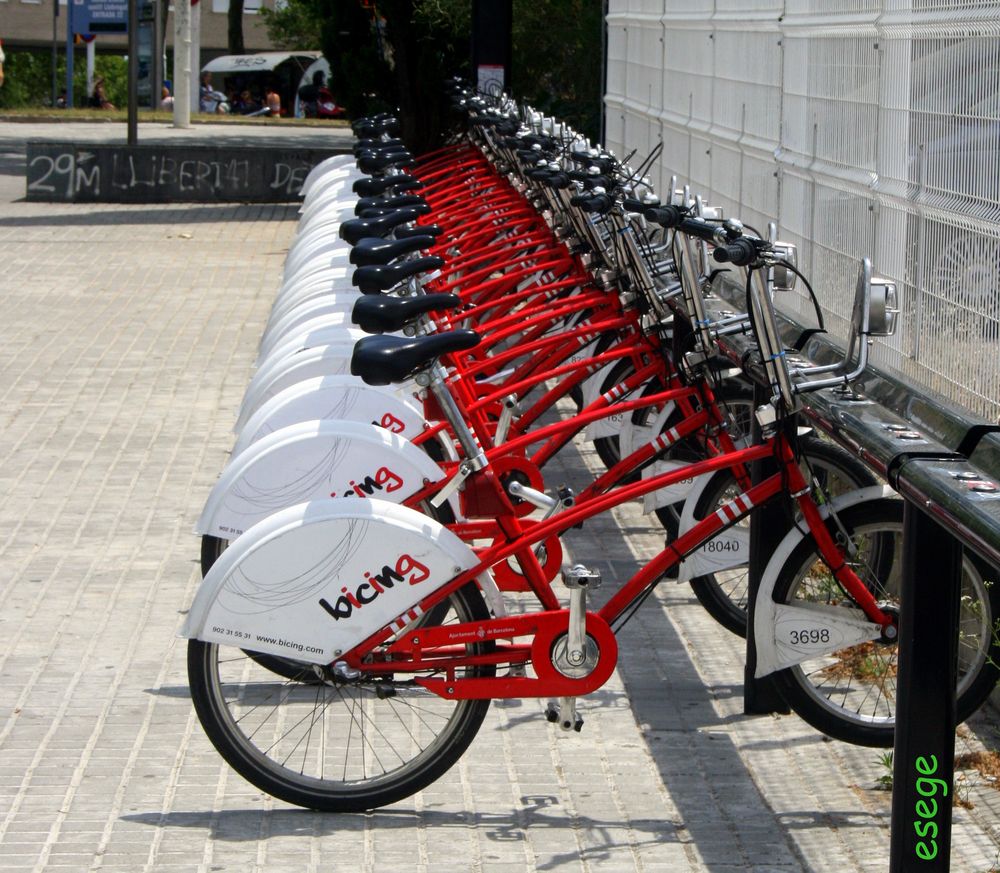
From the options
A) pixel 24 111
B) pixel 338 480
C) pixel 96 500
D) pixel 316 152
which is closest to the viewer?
pixel 338 480

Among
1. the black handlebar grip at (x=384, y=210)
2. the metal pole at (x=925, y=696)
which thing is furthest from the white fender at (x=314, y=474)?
the metal pole at (x=925, y=696)

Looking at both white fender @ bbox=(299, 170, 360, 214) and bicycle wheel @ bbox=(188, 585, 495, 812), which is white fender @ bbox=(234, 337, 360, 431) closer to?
bicycle wheel @ bbox=(188, 585, 495, 812)

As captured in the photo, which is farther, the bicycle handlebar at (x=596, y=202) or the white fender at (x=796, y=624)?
the bicycle handlebar at (x=596, y=202)

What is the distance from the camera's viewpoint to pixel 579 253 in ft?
22.8

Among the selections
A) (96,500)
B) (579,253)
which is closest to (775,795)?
(579,253)

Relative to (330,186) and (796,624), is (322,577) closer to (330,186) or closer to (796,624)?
(796,624)

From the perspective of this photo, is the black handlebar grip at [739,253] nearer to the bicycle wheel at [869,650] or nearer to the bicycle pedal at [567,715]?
the bicycle wheel at [869,650]

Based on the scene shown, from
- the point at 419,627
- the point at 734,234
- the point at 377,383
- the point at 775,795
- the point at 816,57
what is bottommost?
the point at 775,795

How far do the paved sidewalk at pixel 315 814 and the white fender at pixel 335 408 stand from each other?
0.80 meters

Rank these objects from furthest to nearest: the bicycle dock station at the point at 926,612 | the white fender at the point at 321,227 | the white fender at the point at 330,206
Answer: the white fender at the point at 330,206 < the white fender at the point at 321,227 < the bicycle dock station at the point at 926,612

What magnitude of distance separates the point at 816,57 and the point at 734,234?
2.06 meters

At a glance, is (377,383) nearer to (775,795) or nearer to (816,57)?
(775,795)

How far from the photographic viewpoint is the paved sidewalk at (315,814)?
4.23 m

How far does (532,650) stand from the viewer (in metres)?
4.42
